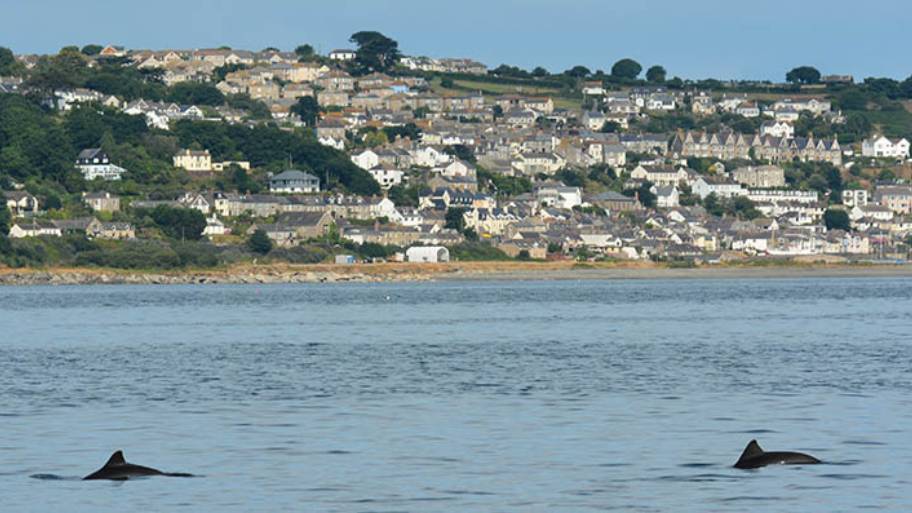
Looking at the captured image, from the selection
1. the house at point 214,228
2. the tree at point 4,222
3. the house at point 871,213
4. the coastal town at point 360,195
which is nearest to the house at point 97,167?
the coastal town at point 360,195

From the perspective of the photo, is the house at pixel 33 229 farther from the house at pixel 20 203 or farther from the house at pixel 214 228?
the house at pixel 214 228

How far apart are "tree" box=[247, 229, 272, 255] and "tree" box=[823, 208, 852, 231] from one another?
2637 inches

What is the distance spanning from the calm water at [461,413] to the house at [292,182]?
292ft

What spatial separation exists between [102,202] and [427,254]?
79.1 feet

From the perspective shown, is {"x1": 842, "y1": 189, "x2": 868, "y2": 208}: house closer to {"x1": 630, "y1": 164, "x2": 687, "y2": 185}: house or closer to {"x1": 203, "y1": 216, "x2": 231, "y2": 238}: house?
{"x1": 630, "y1": 164, "x2": 687, "y2": 185}: house

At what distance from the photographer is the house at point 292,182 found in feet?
500

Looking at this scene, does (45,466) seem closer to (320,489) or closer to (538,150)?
(320,489)

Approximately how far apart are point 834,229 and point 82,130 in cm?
6943

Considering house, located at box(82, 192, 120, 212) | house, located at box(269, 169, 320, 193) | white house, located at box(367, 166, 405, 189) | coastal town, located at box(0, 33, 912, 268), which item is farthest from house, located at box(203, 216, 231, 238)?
white house, located at box(367, 166, 405, 189)

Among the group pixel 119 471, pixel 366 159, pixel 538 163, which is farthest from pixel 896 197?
pixel 119 471

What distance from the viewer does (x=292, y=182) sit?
153m

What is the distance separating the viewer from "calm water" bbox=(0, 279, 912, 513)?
2175 centimetres

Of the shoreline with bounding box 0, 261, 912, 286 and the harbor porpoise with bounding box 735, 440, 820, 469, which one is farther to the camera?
the shoreline with bounding box 0, 261, 912, 286

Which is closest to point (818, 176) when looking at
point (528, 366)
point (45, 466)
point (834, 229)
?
point (834, 229)
